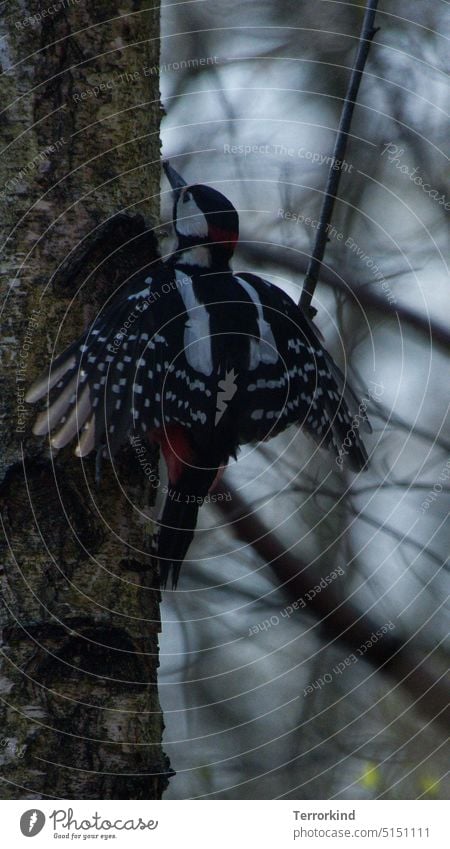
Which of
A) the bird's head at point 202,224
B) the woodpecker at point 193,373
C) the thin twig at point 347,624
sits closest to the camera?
the woodpecker at point 193,373

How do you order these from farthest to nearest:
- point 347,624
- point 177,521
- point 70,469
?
point 347,624
point 177,521
point 70,469

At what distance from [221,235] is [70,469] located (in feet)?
1.15

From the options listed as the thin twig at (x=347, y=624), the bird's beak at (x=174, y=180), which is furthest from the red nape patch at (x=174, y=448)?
the thin twig at (x=347, y=624)

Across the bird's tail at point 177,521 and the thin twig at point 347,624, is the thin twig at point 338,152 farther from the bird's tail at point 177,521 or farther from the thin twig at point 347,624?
the thin twig at point 347,624

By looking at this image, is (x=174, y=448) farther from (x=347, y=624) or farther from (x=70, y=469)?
(x=347, y=624)

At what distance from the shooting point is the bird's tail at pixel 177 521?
0.83 metres

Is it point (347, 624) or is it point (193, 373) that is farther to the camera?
point (347, 624)

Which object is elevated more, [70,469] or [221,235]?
[221,235]

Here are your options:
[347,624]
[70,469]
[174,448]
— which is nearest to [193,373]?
[174,448]

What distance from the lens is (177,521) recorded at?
842mm

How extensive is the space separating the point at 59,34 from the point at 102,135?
85mm

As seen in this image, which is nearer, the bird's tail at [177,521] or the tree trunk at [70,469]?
the tree trunk at [70,469]

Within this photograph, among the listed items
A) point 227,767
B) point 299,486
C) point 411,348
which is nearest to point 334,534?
point 299,486

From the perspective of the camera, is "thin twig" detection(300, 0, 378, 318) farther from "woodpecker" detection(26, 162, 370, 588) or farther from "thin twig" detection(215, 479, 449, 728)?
"thin twig" detection(215, 479, 449, 728)
